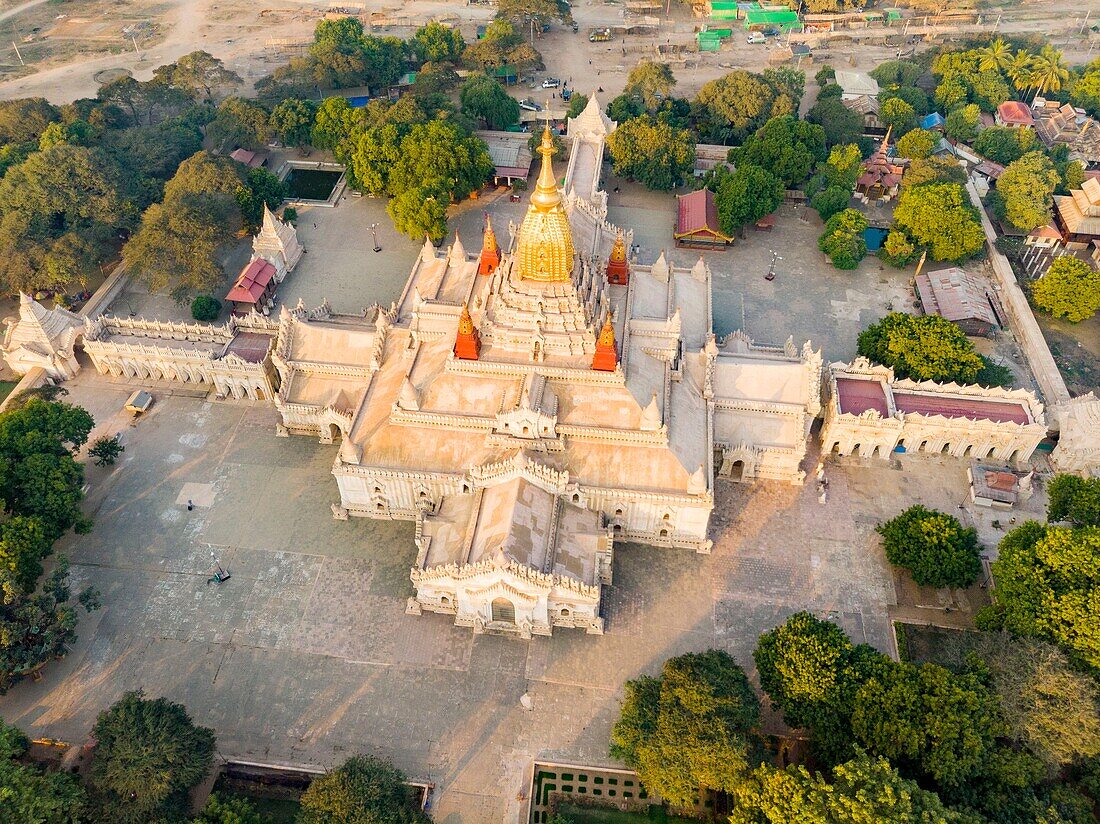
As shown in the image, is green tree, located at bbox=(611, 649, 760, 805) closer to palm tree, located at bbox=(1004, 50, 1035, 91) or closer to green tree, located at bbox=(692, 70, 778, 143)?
green tree, located at bbox=(692, 70, 778, 143)

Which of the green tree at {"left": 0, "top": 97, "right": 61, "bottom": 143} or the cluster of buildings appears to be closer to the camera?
the cluster of buildings

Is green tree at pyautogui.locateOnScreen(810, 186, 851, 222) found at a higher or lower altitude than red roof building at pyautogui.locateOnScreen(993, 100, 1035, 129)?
lower

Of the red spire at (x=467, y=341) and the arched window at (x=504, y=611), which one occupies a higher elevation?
the red spire at (x=467, y=341)

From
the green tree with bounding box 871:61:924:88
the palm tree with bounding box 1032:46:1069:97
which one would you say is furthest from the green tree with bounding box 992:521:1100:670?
the palm tree with bounding box 1032:46:1069:97

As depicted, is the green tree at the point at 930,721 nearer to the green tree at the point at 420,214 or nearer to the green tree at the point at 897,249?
the green tree at the point at 897,249

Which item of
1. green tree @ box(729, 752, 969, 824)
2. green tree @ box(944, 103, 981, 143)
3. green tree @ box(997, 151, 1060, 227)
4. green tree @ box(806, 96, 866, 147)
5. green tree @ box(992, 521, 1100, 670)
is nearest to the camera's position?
green tree @ box(729, 752, 969, 824)

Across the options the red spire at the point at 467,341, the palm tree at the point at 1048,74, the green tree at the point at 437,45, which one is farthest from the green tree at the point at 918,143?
the red spire at the point at 467,341

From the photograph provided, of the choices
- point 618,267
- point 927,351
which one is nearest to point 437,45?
point 618,267

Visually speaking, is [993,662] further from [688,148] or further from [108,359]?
[108,359]
